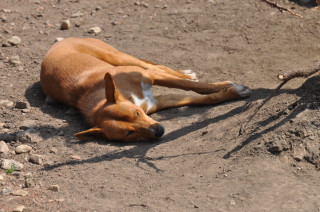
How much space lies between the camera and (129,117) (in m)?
6.07

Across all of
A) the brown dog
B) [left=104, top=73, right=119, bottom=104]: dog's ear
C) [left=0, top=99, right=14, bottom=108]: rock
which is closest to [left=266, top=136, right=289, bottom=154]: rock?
the brown dog

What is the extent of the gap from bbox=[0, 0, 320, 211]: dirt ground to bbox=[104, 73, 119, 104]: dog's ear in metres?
0.59

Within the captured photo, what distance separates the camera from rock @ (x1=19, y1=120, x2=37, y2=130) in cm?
623

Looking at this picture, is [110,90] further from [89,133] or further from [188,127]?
[188,127]

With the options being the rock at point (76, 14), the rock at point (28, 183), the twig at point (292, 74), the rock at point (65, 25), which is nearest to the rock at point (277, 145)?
the twig at point (292, 74)

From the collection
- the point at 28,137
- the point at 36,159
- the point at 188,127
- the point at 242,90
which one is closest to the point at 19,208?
the point at 36,159

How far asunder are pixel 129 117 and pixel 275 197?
7.76ft

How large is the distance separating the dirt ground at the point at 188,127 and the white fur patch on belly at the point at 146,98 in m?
0.20

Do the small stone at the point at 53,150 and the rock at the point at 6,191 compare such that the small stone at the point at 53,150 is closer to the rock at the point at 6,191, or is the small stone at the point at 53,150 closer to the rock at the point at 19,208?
the rock at the point at 6,191

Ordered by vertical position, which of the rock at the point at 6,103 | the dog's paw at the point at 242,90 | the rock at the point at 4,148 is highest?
the dog's paw at the point at 242,90

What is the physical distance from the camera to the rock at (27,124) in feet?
20.4

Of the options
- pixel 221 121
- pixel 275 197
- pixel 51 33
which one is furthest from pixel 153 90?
pixel 275 197

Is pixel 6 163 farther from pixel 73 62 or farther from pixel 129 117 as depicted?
pixel 73 62

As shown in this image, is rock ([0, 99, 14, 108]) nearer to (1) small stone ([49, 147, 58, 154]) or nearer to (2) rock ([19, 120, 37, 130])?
(2) rock ([19, 120, 37, 130])
